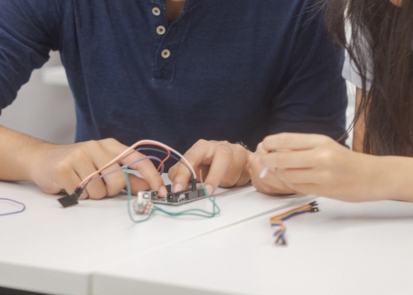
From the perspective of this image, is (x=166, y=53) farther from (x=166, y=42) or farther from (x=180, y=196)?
(x=180, y=196)

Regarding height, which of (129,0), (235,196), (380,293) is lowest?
(235,196)

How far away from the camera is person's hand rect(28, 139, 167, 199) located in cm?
95

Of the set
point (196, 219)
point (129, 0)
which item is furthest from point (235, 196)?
point (129, 0)

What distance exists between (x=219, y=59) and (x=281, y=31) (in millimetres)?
153

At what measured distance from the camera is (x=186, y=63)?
135 centimetres

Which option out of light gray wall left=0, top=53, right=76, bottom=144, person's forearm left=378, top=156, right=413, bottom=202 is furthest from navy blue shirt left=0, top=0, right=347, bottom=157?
light gray wall left=0, top=53, right=76, bottom=144

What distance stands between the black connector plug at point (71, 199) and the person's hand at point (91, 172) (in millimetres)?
22

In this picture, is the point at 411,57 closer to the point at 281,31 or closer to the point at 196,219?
the point at 281,31

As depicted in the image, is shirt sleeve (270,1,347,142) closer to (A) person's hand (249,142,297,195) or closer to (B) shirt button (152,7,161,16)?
(B) shirt button (152,7,161,16)

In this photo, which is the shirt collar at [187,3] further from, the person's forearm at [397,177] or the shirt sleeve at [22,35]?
the person's forearm at [397,177]

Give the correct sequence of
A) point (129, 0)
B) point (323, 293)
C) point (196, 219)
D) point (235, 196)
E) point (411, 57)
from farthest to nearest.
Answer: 1. point (129, 0)
2. point (411, 57)
3. point (235, 196)
4. point (196, 219)
5. point (323, 293)

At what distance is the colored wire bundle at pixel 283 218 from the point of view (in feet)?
2.35

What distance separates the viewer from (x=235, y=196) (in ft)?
3.22

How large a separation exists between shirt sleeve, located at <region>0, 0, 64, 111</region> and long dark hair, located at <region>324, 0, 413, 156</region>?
61cm
